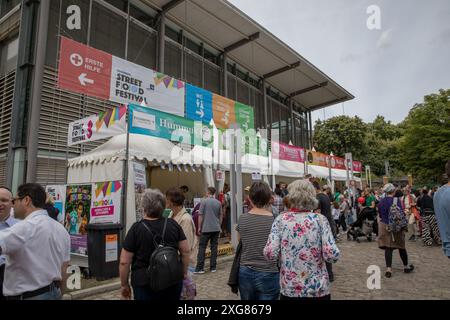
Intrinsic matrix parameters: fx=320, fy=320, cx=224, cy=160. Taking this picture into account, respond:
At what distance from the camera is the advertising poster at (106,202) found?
689cm

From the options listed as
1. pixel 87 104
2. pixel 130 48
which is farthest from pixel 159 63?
pixel 87 104

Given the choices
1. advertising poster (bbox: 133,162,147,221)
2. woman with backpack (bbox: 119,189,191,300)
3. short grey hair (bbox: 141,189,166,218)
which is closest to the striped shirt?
woman with backpack (bbox: 119,189,191,300)

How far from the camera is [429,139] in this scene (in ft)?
85.1

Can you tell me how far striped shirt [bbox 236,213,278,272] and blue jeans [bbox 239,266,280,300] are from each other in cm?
5

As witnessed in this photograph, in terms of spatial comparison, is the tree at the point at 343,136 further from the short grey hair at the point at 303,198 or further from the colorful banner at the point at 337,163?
the short grey hair at the point at 303,198

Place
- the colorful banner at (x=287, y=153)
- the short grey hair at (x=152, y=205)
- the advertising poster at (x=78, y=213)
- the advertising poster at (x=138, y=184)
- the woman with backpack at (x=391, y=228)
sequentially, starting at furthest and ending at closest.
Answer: the colorful banner at (x=287, y=153) < the advertising poster at (x=138, y=184) < the advertising poster at (x=78, y=213) < the woman with backpack at (x=391, y=228) < the short grey hair at (x=152, y=205)

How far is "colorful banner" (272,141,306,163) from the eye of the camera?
1184 centimetres

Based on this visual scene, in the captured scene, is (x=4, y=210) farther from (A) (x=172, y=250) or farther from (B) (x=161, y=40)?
(B) (x=161, y=40)

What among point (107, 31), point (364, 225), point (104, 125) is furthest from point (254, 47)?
point (104, 125)

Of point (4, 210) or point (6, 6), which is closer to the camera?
point (4, 210)

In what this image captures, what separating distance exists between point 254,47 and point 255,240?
1653 centimetres

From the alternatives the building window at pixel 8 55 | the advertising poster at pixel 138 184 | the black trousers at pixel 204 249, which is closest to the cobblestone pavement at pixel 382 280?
the black trousers at pixel 204 249

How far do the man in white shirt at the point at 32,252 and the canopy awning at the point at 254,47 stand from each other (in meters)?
13.5

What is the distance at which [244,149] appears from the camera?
10.7m
